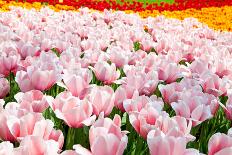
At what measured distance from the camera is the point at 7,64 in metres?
2.92

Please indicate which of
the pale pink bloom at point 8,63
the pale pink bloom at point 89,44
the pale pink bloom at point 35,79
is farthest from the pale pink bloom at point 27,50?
the pale pink bloom at point 35,79

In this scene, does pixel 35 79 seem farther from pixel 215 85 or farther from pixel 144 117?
pixel 215 85

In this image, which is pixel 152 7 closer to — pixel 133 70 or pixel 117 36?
pixel 117 36

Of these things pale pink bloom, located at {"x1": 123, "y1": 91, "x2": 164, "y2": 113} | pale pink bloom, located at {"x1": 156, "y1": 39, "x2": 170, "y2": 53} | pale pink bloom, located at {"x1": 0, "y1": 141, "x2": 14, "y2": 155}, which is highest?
pale pink bloom, located at {"x1": 0, "y1": 141, "x2": 14, "y2": 155}

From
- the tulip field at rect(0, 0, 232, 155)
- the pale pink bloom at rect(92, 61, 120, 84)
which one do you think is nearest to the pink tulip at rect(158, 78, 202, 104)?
the tulip field at rect(0, 0, 232, 155)

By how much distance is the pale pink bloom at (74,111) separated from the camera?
1.94m

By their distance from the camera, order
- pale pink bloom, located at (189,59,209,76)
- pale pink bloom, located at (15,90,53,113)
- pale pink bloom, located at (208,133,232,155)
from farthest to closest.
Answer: pale pink bloom, located at (189,59,209,76) < pale pink bloom, located at (15,90,53,113) < pale pink bloom, located at (208,133,232,155)

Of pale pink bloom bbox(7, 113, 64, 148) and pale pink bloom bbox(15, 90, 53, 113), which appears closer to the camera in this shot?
pale pink bloom bbox(7, 113, 64, 148)

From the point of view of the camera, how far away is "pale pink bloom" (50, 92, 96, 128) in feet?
6.38

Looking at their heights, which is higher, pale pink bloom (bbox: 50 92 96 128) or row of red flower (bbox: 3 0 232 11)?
pale pink bloom (bbox: 50 92 96 128)

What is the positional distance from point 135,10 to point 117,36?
26.6ft

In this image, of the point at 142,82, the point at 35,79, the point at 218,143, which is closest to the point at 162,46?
the point at 142,82

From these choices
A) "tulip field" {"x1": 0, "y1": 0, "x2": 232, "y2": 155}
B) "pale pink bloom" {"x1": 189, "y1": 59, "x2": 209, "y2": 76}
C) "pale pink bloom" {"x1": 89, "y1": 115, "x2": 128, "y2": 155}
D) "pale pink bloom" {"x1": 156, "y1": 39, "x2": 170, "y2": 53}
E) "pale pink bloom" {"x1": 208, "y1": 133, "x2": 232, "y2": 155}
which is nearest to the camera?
"pale pink bloom" {"x1": 89, "y1": 115, "x2": 128, "y2": 155}

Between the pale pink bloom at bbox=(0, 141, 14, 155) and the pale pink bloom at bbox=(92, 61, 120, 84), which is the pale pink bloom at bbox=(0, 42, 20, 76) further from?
the pale pink bloom at bbox=(0, 141, 14, 155)
